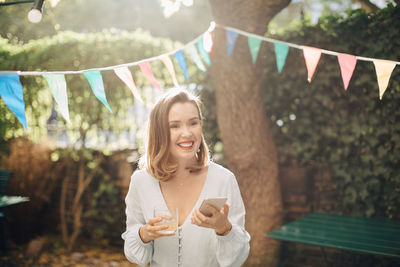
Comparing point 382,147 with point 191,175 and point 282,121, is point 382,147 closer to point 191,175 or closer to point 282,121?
point 282,121

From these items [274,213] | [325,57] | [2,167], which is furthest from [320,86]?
[2,167]

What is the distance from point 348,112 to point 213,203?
8.63 ft

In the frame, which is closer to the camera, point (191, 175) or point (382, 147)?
point (191, 175)

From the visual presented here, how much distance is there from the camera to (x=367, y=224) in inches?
123

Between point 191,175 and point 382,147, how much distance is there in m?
2.26

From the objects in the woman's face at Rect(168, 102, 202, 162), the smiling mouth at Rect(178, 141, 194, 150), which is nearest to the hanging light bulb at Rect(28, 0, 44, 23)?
the woman's face at Rect(168, 102, 202, 162)

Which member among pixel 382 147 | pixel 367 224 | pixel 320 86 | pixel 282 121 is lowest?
pixel 367 224

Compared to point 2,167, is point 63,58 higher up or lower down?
higher up

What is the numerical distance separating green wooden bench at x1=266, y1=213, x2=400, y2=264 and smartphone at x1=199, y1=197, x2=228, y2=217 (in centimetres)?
145

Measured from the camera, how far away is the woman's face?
1845 mm

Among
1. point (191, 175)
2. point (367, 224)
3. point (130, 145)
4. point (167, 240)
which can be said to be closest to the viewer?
point (167, 240)

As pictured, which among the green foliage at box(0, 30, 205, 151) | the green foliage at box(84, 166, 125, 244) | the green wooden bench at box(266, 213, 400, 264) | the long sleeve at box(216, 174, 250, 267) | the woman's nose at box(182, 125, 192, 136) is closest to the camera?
the long sleeve at box(216, 174, 250, 267)

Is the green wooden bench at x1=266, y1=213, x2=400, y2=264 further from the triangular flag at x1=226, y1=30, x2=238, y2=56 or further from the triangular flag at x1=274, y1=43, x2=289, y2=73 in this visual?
the triangular flag at x1=226, y1=30, x2=238, y2=56

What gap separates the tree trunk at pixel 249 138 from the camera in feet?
11.9
